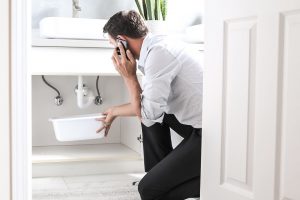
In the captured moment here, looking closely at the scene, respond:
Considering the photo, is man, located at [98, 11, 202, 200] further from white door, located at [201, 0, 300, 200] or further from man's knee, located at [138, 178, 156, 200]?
white door, located at [201, 0, 300, 200]

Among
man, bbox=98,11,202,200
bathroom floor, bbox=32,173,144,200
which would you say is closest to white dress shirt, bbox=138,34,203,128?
man, bbox=98,11,202,200

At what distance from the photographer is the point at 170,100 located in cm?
227

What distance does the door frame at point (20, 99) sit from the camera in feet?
4.13

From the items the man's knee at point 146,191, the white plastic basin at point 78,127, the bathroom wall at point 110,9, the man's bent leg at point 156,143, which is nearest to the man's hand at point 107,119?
the white plastic basin at point 78,127

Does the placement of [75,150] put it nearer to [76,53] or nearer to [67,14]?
[76,53]

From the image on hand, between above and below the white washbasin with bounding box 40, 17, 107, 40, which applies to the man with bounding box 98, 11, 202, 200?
below

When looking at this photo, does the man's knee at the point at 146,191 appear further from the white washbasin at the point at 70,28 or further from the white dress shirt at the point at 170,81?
the white washbasin at the point at 70,28

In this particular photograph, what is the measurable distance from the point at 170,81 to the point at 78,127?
895 millimetres

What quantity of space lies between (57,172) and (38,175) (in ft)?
0.35

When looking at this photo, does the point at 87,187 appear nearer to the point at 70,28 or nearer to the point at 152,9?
the point at 70,28

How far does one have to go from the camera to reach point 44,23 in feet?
9.06

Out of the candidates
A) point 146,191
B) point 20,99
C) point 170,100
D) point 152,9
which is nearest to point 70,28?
point 152,9

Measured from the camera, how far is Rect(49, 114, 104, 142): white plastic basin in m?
2.84

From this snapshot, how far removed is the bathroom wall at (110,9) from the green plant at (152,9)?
8.7 inches
